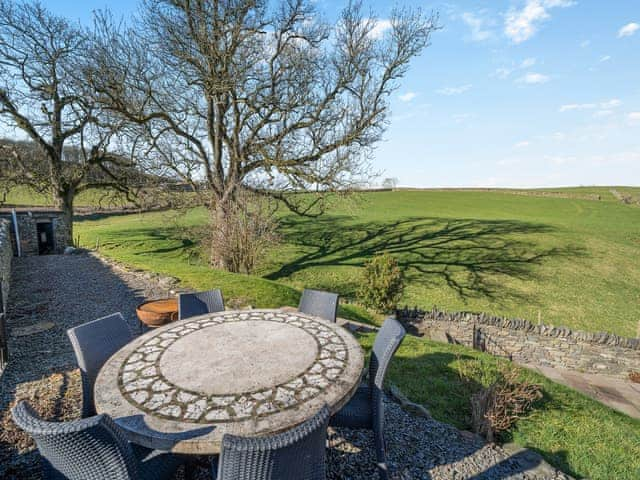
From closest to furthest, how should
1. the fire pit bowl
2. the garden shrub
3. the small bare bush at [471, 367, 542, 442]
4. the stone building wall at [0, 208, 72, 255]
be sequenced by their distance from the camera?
the small bare bush at [471, 367, 542, 442] < the fire pit bowl < the garden shrub < the stone building wall at [0, 208, 72, 255]

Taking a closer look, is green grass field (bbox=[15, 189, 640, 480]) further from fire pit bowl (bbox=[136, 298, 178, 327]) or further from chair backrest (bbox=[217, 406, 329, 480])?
chair backrest (bbox=[217, 406, 329, 480])

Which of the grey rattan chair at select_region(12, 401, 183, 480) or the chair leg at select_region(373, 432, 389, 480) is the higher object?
the grey rattan chair at select_region(12, 401, 183, 480)

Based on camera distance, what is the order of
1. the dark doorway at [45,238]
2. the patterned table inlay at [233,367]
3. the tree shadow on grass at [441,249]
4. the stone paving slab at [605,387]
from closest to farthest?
the patterned table inlay at [233,367], the stone paving slab at [605,387], the tree shadow on grass at [441,249], the dark doorway at [45,238]

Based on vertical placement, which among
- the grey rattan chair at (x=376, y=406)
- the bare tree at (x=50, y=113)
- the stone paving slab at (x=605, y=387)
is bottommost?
the stone paving slab at (x=605, y=387)

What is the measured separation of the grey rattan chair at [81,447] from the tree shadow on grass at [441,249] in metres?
12.2

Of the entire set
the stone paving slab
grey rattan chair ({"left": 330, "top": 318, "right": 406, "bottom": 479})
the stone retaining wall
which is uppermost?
grey rattan chair ({"left": 330, "top": 318, "right": 406, "bottom": 479})

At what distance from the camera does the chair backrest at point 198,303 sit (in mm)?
4453

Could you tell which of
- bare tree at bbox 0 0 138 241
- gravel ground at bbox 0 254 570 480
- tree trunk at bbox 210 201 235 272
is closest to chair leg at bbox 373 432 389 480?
gravel ground at bbox 0 254 570 480

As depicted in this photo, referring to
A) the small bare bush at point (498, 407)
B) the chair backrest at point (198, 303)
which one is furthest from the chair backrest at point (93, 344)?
the small bare bush at point (498, 407)

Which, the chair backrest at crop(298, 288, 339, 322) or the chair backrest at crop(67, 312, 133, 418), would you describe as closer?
the chair backrest at crop(67, 312, 133, 418)

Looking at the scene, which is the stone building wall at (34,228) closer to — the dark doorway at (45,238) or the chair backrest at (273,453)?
the dark doorway at (45,238)

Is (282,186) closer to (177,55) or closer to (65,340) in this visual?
(177,55)

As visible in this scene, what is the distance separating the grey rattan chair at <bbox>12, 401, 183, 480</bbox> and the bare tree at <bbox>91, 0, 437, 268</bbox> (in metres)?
9.45

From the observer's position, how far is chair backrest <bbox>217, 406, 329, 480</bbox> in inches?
64.6
